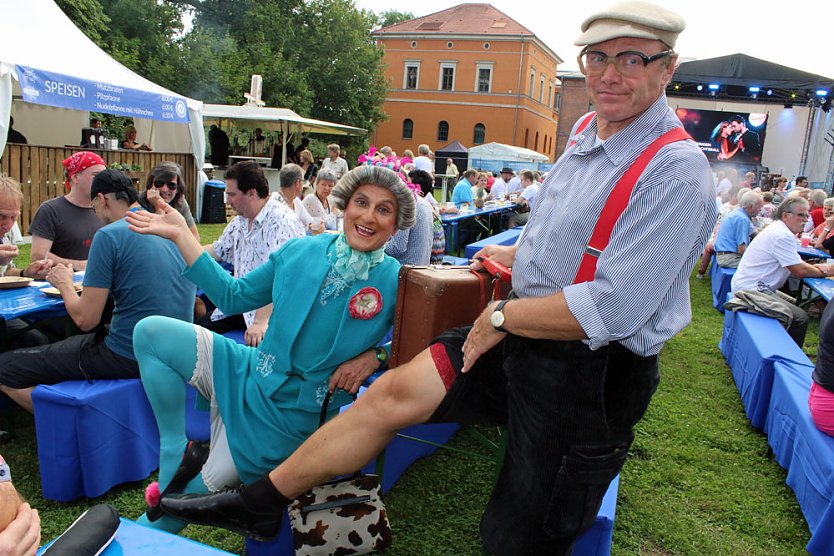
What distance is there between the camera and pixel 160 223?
2.35m

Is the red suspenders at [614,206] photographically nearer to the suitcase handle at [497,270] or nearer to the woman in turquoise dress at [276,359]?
the suitcase handle at [497,270]

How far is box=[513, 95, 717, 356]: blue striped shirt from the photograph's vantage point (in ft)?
5.06

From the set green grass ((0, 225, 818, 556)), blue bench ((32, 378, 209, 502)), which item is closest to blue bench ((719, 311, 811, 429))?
green grass ((0, 225, 818, 556))

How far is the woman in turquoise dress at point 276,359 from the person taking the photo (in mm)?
2326

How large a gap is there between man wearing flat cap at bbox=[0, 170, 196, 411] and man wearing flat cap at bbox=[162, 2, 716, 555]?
60.1 inches

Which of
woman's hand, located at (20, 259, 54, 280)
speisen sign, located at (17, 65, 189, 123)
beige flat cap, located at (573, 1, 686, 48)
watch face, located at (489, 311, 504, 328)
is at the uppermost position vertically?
speisen sign, located at (17, 65, 189, 123)

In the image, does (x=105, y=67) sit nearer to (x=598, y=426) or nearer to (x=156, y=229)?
(x=156, y=229)

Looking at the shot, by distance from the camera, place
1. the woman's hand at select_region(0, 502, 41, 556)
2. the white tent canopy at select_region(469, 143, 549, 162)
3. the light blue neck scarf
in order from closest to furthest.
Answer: the woman's hand at select_region(0, 502, 41, 556) < the light blue neck scarf < the white tent canopy at select_region(469, 143, 549, 162)

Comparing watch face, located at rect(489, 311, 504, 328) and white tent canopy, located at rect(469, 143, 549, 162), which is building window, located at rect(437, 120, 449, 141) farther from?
watch face, located at rect(489, 311, 504, 328)

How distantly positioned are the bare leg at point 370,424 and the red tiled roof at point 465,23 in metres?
49.3

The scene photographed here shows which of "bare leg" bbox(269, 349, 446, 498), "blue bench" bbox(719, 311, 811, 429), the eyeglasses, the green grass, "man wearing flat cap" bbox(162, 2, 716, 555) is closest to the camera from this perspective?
"man wearing flat cap" bbox(162, 2, 716, 555)

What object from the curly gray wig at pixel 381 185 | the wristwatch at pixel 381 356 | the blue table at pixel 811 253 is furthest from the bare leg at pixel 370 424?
the blue table at pixel 811 253

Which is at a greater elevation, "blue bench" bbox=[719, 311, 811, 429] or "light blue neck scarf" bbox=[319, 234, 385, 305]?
"light blue neck scarf" bbox=[319, 234, 385, 305]

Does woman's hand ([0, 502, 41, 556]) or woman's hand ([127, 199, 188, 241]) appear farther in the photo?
woman's hand ([127, 199, 188, 241])
